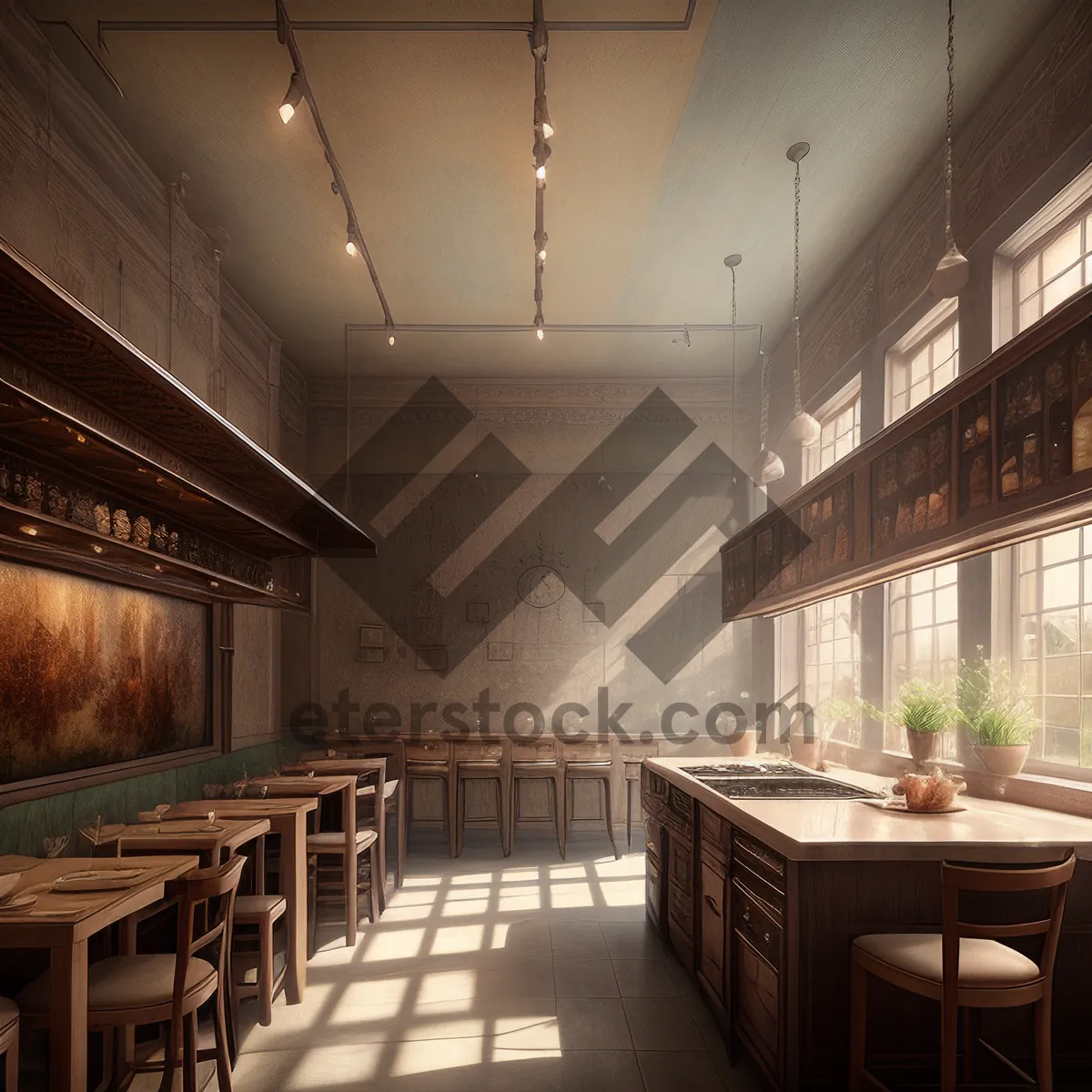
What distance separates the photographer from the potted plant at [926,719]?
15.1 ft

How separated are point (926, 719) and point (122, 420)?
163 inches

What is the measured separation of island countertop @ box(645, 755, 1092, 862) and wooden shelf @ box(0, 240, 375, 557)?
2.86m

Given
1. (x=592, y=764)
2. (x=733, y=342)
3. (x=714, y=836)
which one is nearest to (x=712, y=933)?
(x=714, y=836)

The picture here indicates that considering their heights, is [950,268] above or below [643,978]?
above

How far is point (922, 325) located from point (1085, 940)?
3.53m

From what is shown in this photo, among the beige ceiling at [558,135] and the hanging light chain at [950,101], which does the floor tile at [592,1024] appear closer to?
the hanging light chain at [950,101]

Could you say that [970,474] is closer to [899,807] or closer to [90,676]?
[899,807]

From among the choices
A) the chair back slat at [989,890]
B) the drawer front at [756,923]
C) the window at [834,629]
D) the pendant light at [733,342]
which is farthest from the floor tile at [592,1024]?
the pendant light at [733,342]

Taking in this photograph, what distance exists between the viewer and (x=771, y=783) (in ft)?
15.9

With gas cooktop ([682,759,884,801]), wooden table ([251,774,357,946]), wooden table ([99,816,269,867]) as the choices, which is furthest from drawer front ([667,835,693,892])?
wooden table ([99,816,269,867])

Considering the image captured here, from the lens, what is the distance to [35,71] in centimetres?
422

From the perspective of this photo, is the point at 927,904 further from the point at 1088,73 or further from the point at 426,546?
the point at 426,546

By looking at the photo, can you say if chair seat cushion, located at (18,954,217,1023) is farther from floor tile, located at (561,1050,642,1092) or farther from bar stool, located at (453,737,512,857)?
bar stool, located at (453,737,512,857)

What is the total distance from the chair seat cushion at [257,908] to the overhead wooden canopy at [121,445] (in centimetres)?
177
